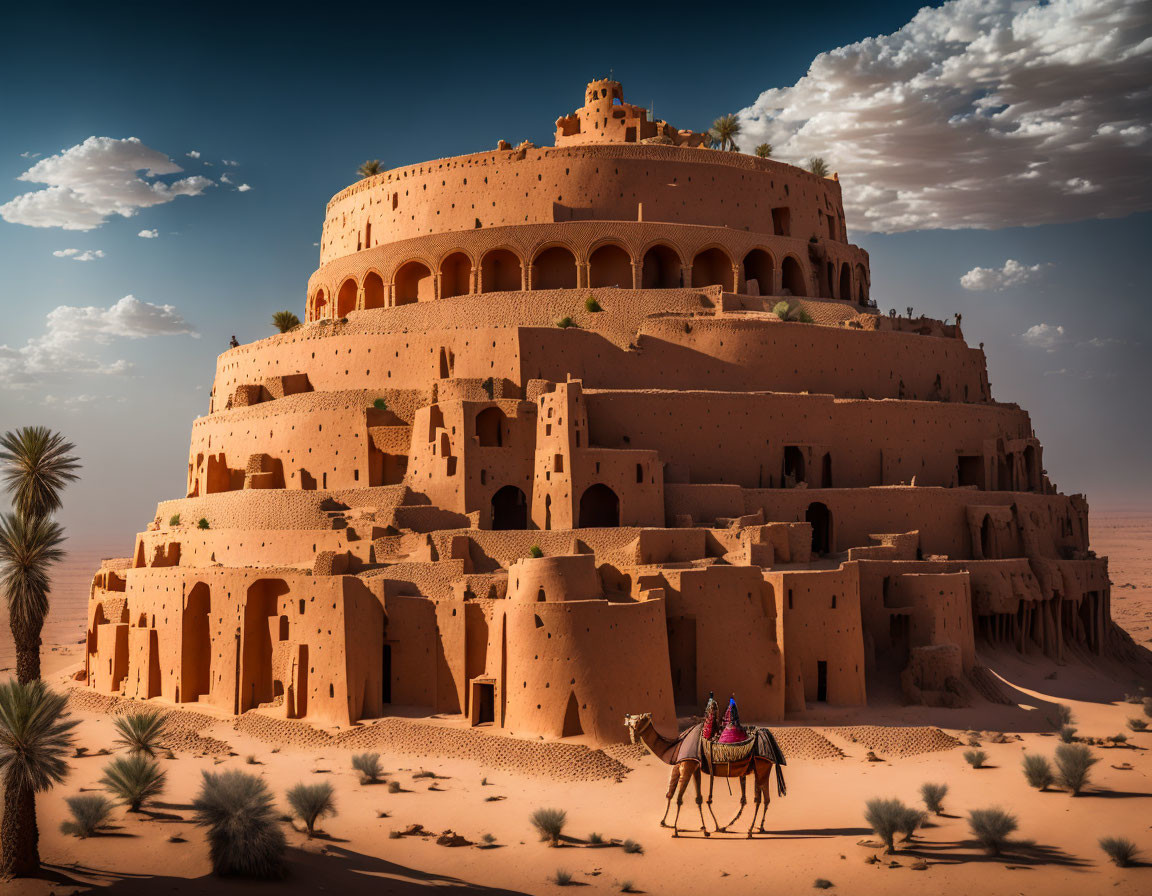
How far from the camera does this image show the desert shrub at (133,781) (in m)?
25.0

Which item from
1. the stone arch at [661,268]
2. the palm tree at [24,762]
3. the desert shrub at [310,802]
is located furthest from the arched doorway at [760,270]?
the palm tree at [24,762]

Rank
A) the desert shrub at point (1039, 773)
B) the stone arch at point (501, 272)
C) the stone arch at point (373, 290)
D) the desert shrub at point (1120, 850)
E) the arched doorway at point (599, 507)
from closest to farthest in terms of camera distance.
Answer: the desert shrub at point (1120, 850)
the desert shrub at point (1039, 773)
the arched doorway at point (599, 507)
the stone arch at point (501, 272)
the stone arch at point (373, 290)

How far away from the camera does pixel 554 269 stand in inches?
1921

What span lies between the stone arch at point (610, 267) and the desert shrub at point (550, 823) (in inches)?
1092

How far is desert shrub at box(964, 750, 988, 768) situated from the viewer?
2952 centimetres

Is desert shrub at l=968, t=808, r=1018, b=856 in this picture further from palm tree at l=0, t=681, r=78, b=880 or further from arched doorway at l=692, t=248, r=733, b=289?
arched doorway at l=692, t=248, r=733, b=289

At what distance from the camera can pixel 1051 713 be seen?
35344 mm

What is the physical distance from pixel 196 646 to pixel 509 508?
1062 centimetres

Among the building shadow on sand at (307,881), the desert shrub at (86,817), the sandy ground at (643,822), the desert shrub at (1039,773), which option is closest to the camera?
the building shadow on sand at (307,881)

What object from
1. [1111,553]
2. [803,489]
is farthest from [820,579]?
[1111,553]

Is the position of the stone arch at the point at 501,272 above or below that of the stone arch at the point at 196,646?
above

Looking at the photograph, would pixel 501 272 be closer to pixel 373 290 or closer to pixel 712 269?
pixel 373 290

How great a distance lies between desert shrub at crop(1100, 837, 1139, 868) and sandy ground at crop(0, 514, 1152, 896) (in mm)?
168

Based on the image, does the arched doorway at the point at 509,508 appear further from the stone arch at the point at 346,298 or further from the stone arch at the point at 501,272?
the stone arch at the point at 346,298
